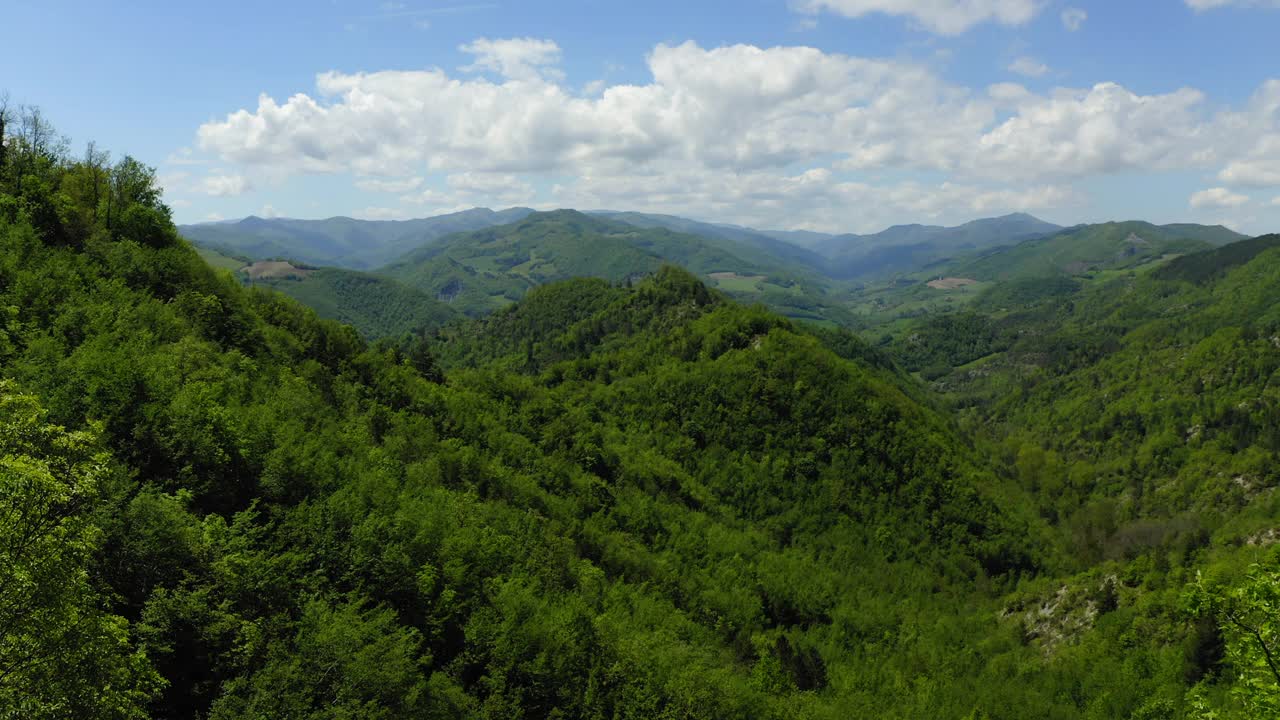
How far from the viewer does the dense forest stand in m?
28.5

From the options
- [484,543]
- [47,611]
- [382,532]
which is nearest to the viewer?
[47,611]

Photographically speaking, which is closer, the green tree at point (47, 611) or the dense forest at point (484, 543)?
the green tree at point (47, 611)

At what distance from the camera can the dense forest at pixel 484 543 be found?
28484mm

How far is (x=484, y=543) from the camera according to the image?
5656 cm

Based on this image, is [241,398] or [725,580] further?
[725,580]

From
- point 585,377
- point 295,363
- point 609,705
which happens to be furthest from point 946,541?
point 295,363

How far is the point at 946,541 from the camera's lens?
5630 inches

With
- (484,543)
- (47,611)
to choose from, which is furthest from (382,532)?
(47,611)

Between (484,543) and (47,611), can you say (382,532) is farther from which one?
(47,611)

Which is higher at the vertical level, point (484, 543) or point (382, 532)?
point (382, 532)

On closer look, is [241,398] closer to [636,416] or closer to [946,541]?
[636,416]

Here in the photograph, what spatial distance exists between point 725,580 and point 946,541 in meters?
71.5

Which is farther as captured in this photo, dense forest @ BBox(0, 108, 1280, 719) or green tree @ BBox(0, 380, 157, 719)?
dense forest @ BBox(0, 108, 1280, 719)

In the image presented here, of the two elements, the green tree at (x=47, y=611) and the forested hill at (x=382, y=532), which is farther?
the forested hill at (x=382, y=532)
